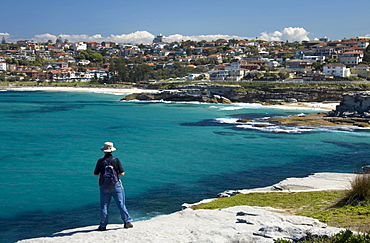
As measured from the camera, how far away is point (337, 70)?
327ft

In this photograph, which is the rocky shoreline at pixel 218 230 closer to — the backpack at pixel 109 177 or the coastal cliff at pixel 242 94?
the backpack at pixel 109 177

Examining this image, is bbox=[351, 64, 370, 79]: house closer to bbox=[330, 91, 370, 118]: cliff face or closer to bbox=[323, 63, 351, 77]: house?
bbox=[323, 63, 351, 77]: house

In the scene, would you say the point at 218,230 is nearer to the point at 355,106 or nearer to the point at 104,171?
the point at 104,171

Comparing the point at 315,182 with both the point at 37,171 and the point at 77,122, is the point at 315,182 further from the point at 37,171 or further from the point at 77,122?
the point at 77,122

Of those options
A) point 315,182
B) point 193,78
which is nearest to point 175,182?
point 315,182

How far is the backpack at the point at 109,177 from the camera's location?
34.0 ft

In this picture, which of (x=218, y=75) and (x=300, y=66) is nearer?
(x=218, y=75)

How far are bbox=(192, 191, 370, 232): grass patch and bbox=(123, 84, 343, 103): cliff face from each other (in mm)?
70733

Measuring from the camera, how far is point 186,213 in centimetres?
1372

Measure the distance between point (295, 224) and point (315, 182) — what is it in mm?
10554

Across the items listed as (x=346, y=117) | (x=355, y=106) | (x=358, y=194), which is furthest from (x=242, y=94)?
(x=358, y=194)

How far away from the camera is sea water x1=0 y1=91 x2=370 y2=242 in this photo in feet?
60.3

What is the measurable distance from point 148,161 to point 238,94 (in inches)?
2506

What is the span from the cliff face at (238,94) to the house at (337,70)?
1878 centimetres
